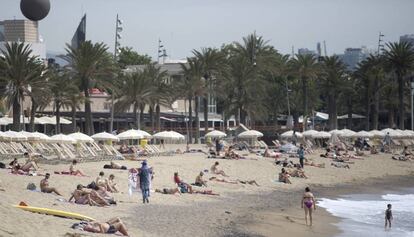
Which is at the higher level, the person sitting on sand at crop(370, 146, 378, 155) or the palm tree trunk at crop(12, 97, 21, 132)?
the palm tree trunk at crop(12, 97, 21, 132)

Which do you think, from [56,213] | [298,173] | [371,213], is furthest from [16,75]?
[56,213]

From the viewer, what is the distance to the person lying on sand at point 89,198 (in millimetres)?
18500

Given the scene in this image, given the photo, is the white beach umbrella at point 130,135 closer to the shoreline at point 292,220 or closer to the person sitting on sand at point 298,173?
the person sitting on sand at point 298,173

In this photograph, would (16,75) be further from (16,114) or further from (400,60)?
(400,60)

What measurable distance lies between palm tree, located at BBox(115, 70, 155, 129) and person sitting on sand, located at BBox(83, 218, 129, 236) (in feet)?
125

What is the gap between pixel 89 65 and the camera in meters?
46.4

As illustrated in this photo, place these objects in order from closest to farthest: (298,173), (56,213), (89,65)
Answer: (56,213), (298,173), (89,65)

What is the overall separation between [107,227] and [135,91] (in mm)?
39123

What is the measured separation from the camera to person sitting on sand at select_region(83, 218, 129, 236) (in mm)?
14242

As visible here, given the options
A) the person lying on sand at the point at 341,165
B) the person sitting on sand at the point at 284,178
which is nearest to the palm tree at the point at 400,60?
the person lying on sand at the point at 341,165

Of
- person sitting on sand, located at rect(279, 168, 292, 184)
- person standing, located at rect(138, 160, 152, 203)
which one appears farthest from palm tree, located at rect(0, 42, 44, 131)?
person standing, located at rect(138, 160, 152, 203)

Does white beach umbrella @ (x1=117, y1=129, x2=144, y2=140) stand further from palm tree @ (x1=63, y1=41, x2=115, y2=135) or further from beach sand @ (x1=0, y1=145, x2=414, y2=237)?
palm tree @ (x1=63, y1=41, x2=115, y2=135)

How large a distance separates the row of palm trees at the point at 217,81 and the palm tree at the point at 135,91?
76mm

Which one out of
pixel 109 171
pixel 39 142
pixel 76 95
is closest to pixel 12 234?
pixel 109 171
